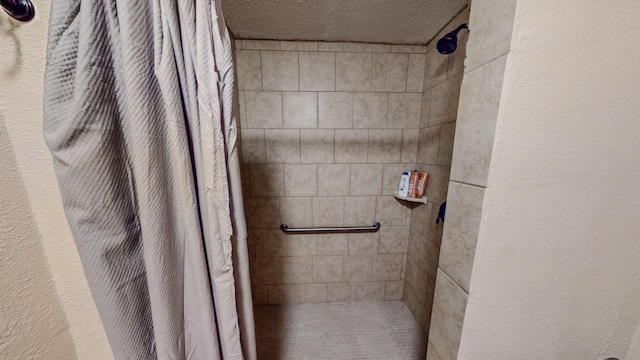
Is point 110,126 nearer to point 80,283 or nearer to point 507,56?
point 80,283

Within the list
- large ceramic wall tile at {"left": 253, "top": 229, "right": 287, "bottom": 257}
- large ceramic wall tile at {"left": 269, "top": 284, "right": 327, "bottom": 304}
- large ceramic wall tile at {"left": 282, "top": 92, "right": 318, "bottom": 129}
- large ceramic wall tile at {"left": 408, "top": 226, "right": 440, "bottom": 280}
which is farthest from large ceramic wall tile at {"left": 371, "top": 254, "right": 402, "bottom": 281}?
large ceramic wall tile at {"left": 282, "top": 92, "right": 318, "bottom": 129}

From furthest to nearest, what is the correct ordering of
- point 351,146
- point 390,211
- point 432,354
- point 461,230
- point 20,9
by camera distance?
1. point 390,211
2. point 351,146
3. point 432,354
4. point 461,230
5. point 20,9

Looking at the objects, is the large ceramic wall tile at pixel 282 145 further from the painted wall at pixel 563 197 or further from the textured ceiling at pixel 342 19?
the painted wall at pixel 563 197

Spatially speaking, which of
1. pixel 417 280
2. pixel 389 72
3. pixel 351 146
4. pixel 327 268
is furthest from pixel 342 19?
pixel 417 280

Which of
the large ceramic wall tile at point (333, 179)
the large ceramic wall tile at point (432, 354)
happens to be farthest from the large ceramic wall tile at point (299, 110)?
the large ceramic wall tile at point (432, 354)

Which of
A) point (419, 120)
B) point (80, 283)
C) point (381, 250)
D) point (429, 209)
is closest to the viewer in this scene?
point (80, 283)

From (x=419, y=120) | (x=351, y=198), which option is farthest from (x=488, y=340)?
(x=419, y=120)

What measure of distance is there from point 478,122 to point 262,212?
1407 millimetres

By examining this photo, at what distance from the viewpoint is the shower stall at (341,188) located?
53.0 inches

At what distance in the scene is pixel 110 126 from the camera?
368 millimetres

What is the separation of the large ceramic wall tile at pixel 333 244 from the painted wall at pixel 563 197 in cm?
113

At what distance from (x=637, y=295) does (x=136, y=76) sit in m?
1.26

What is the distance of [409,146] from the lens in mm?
1498

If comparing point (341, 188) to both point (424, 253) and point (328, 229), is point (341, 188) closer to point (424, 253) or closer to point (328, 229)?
point (328, 229)
